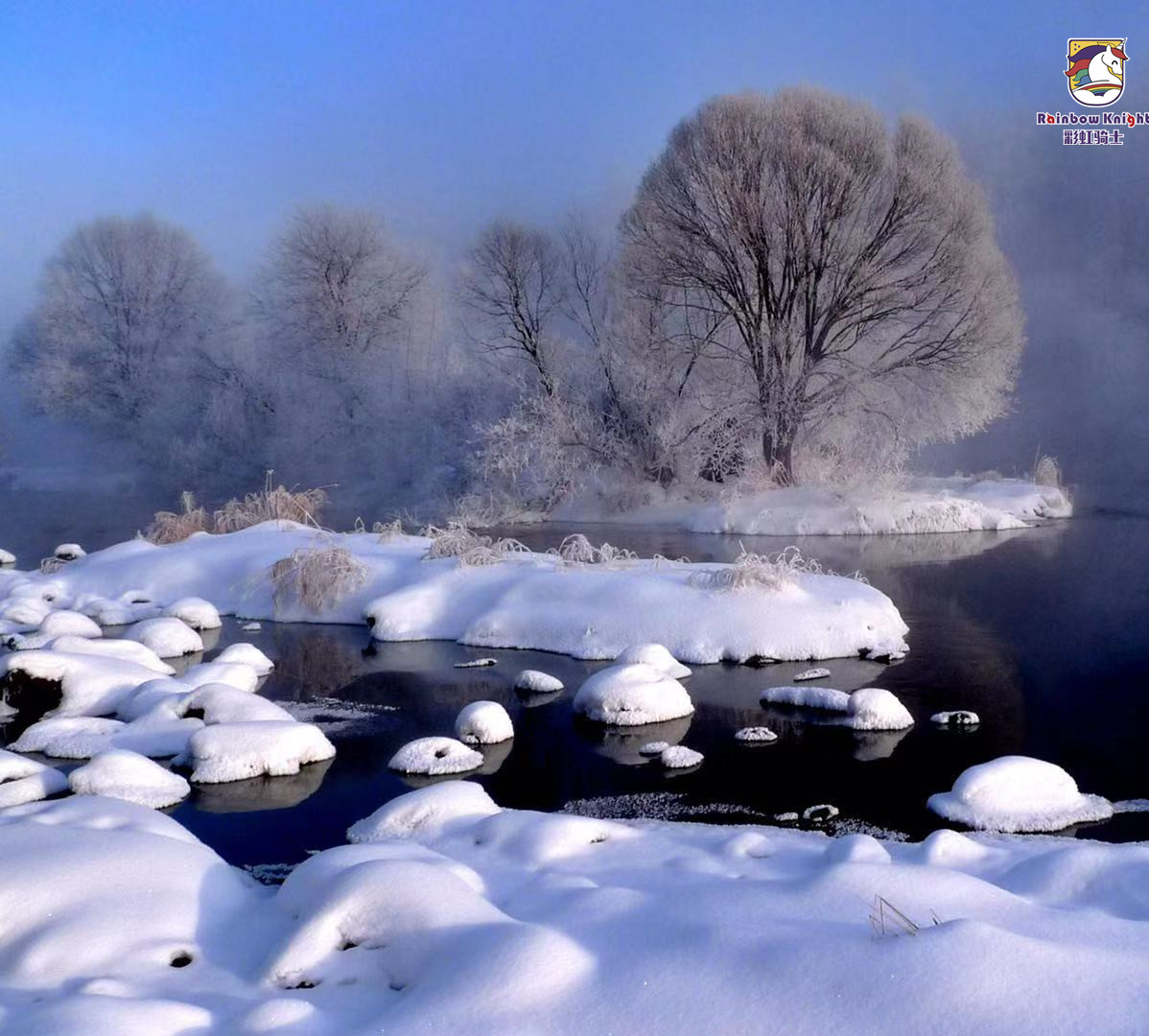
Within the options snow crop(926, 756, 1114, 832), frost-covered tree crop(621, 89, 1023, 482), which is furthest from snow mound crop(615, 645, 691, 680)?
frost-covered tree crop(621, 89, 1023, 482)

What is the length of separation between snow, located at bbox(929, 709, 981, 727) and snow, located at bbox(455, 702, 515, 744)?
129 inches

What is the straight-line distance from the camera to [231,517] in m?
16.7

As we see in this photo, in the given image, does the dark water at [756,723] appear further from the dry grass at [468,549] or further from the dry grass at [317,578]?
the dry grass at [468,549]

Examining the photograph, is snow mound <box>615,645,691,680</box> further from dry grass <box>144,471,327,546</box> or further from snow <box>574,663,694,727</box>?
dry grass <box>144,471,327,546</box>

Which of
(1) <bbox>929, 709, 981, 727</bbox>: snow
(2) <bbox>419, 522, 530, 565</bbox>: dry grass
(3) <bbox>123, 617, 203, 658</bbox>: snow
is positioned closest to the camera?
(1) <bbox>929, 709, 981, 727</bbox>: snow

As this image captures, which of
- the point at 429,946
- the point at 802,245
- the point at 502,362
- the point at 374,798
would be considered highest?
the point at 802,245

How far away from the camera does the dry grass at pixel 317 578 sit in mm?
12422

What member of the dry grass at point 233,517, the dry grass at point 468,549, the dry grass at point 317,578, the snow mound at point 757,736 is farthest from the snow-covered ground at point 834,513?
the snow mound at point 757,736

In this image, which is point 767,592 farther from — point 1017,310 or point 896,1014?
point 1017,310

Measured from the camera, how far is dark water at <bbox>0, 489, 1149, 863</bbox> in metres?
6.08

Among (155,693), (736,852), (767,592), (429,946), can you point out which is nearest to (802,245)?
(767,592)

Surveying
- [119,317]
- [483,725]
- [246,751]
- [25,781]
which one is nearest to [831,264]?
[483,725]

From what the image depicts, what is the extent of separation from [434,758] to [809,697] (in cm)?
319

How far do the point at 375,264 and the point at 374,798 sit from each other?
1104 inches
